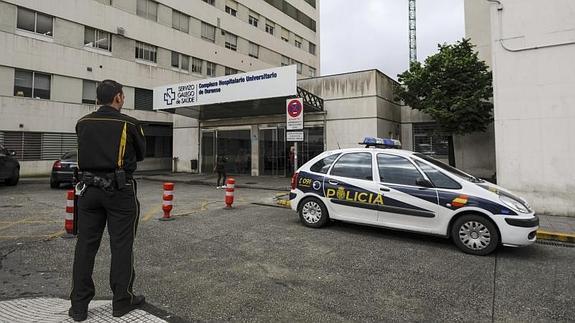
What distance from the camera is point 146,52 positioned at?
24.3 m

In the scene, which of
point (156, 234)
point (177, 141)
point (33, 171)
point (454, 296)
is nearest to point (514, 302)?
point (454, 296)

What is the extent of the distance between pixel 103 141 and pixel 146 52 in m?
24.3

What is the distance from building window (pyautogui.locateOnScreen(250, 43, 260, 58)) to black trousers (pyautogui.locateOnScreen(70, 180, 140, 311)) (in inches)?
1255

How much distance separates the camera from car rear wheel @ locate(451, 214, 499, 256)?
5094 millimetres

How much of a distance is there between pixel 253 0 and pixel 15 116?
74.1 feet

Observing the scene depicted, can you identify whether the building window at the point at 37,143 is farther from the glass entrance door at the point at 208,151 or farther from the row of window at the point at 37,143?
the glass entrance door at the point at 208,151

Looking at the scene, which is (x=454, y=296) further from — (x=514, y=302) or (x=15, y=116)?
(x=15, y=116)

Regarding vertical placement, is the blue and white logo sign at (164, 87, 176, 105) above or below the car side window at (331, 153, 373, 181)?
above

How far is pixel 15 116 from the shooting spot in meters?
18.1

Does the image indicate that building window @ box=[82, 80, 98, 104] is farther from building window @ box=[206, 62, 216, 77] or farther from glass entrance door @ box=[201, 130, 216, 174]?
building window @ box=[206, 62, 216, 77]

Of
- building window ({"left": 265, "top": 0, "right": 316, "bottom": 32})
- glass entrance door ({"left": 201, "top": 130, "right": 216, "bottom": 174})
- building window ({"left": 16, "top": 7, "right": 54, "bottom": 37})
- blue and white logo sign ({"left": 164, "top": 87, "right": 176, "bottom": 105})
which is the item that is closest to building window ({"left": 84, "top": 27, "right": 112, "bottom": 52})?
building window ({"left": 16, "top": 7, "right": 54, "bottom": 37})

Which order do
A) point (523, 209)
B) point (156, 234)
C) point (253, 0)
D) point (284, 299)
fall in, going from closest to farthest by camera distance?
point (284, 299), point (523, 209), point (156, 234), point (253, 0)

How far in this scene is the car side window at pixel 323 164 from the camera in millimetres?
6770

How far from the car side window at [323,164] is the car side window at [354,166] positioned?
0.14 m
